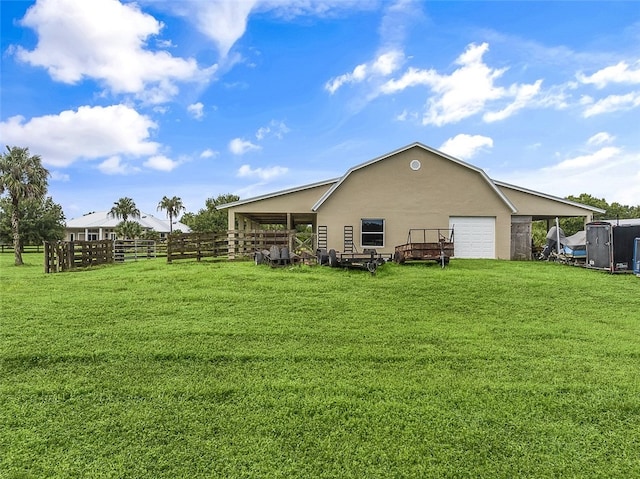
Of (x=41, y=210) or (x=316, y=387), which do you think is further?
(x=41, y=210)

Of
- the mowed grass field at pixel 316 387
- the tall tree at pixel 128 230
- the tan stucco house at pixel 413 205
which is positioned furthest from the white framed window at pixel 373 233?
the tall tree at pixel 128 230

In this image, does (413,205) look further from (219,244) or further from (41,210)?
(41,210)

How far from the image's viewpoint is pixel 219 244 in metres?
17.1

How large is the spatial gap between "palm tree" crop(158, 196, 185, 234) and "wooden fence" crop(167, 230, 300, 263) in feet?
140

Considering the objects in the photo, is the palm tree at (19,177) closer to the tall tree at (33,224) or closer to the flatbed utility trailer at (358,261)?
the tall tree at (33,224)

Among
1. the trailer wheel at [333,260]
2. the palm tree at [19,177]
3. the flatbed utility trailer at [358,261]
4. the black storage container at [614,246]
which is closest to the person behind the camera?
the flatbed utility trailer at [358,261]

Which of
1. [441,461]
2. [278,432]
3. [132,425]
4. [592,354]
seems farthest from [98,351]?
[592,354]

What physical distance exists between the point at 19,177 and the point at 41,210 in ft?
70.7

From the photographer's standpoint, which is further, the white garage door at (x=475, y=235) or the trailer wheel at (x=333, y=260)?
the white garage door at (x=475, y=235)

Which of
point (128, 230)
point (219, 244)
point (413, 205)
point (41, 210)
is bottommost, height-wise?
point (219, 244)

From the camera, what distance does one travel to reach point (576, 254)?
16.3 metres

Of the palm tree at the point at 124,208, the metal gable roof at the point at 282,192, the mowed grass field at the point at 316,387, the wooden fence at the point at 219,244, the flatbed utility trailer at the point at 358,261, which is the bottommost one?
the mowed grass field at the point at 316,387

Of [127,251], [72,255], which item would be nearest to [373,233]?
[72,255]

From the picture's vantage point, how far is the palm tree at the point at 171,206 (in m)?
56.5
